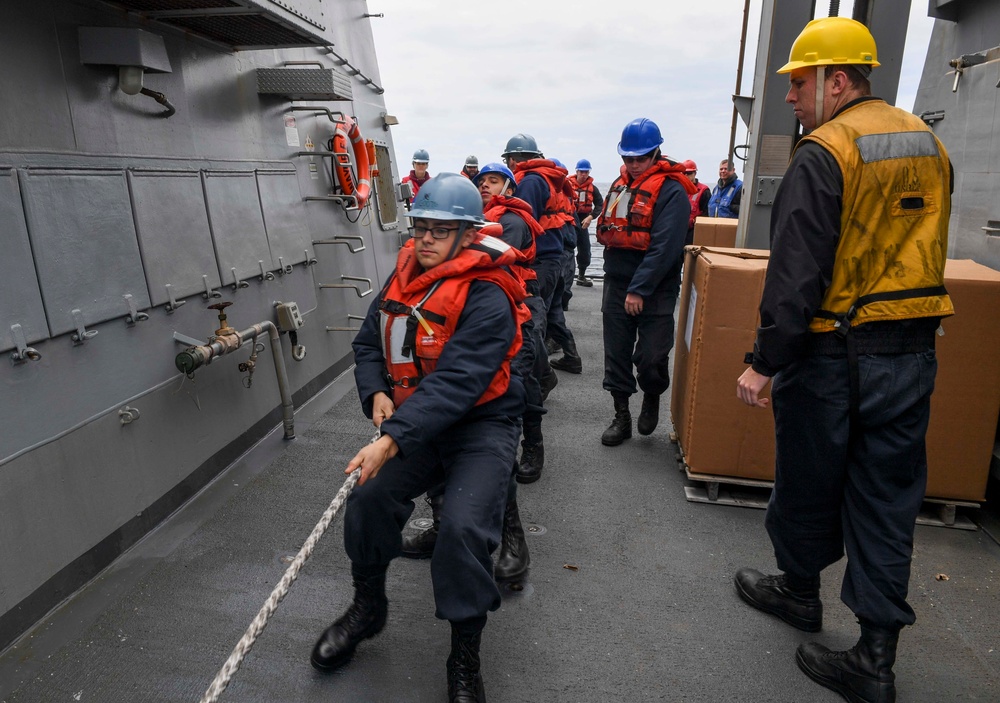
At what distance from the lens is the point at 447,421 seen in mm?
2363

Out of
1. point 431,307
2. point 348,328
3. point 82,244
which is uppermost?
point 82,244

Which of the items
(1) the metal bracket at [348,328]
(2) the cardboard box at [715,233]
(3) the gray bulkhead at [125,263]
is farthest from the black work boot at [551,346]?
(3) the gray bulkhead at [125,263]

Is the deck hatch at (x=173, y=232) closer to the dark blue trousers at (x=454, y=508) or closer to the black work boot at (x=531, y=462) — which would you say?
the dark blue trousers at (x=454, y=508)

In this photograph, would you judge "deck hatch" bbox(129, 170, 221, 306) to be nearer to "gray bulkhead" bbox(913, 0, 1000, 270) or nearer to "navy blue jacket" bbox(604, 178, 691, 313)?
"navy blue jacket" bbox(604, 178, 691, 313)

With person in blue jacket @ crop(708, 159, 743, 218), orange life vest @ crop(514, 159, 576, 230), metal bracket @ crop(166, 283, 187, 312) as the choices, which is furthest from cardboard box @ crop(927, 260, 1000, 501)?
person in blue jacket @ crop(708, 159, 743, 218)

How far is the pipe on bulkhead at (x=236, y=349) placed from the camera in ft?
11.8

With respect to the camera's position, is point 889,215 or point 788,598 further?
point 788,598

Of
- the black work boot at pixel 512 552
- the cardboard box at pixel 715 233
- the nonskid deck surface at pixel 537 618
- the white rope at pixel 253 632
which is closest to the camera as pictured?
the white rope at pixel 253 632

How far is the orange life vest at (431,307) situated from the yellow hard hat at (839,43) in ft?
3.93

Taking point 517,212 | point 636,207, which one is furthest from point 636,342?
point 517,212

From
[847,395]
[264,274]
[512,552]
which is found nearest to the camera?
[847,395]

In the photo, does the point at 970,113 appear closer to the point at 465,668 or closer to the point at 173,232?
the point at 465,668

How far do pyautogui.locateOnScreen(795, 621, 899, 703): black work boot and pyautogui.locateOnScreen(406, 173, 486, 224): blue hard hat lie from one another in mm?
2036

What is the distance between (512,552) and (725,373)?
1513 millimetres
